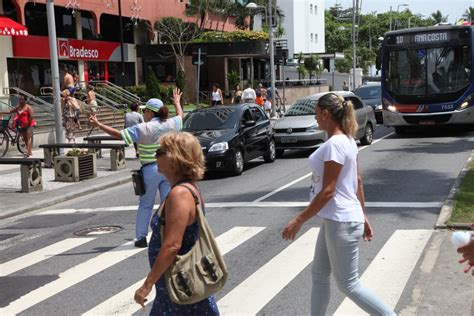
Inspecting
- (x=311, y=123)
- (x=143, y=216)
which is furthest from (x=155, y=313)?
(x=311, y=123)

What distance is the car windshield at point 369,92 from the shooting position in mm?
27672

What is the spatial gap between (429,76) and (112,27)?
2828 cm

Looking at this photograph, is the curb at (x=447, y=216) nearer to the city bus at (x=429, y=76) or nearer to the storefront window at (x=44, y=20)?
the city bus at (x=429, y=76)

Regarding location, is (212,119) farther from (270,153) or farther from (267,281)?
(267,281)

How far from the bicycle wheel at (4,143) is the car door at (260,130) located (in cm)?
784

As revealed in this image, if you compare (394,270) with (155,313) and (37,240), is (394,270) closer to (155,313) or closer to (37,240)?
(155,313)

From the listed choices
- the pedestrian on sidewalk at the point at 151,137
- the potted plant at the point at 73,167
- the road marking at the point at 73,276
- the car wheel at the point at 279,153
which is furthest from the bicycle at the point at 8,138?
the pedestrian on sidewalk at the point at 151,137

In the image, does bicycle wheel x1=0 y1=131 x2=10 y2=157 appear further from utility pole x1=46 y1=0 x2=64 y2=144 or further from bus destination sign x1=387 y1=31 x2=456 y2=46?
bus destination sign x1=387 y1=31 x2=456 y2=46

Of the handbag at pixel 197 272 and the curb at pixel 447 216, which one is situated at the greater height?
the handbag at pixel 197 272

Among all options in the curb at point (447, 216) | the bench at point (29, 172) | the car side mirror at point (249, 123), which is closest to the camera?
the curb at point (447, 216)

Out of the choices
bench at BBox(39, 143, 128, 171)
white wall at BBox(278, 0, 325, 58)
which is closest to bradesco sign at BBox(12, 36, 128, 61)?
bench at BBox(39, 143, 128, 171)

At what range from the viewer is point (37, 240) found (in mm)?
8891

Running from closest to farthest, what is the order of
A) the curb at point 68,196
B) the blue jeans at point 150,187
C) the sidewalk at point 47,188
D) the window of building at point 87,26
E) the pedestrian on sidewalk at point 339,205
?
the pedestrian on sidewalk at point 339,205
the blue jeans at point 150,187
the curb at point 68,196
the sidewalk at point 47,188
the window of building at point 87,26

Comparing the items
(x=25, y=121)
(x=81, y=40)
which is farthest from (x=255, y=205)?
(x=81, y=40)
